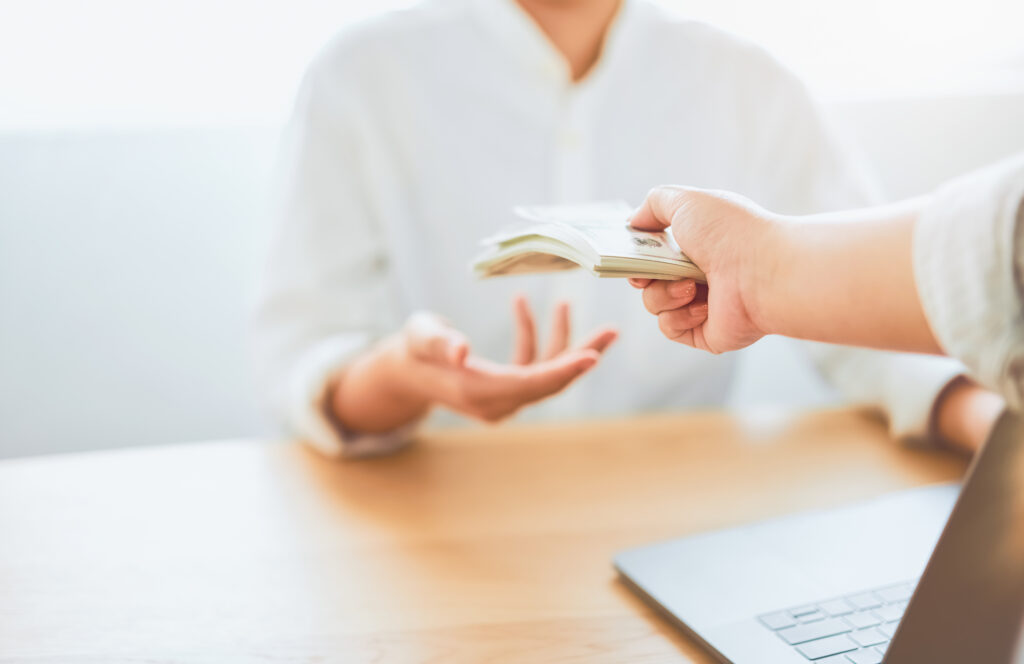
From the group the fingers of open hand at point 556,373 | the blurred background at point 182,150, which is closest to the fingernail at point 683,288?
the fingers of open hand at point 556,373

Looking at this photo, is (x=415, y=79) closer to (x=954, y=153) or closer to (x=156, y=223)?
(x=156, y=223)

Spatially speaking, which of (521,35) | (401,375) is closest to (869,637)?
(401,375)

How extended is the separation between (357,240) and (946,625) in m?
0.78

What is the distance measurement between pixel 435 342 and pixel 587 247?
0.89ft

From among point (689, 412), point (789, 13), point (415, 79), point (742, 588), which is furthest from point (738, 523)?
point (789, 13)

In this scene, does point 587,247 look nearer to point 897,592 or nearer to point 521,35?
point 897,592

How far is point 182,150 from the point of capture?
4.60 feet

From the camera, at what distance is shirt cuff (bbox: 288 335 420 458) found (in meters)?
0.87

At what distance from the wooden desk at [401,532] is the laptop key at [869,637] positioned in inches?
3.7

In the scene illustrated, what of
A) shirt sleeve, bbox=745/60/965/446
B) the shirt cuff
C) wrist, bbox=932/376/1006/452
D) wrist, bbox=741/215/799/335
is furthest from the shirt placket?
wrist, bbox=741/215/799/335

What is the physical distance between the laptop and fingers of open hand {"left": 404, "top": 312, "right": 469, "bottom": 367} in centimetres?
22

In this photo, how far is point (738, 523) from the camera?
74cm

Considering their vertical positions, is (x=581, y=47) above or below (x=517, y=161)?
above

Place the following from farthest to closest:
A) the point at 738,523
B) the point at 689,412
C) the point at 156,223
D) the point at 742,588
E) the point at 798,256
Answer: the point at 156,223 → the point at 689,412 → the point at 738,523 → the point at 742,588 → the point at 798,256
